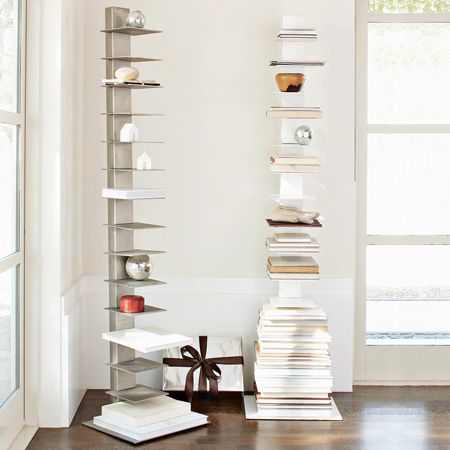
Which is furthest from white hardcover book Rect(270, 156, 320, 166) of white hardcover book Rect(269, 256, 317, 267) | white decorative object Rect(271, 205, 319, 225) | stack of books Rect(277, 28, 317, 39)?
stack of books Rect(277, 28, 317, 39)

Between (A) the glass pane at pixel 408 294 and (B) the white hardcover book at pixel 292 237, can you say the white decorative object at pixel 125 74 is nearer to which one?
(B) the white hardcover book at pixel 292 237

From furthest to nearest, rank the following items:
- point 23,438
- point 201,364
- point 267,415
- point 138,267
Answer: point 201,364, point 267,415, point 138,267, point 23,438

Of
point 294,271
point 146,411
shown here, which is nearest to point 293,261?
point 294,271

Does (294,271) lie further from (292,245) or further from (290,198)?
(290,198)

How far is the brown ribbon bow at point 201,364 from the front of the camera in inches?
180

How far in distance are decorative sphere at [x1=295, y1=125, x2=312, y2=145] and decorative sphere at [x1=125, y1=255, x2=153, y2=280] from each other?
0.96m

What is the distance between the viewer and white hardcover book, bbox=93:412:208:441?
4.00 meters

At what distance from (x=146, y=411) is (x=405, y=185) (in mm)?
1914

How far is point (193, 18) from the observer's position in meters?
4.79

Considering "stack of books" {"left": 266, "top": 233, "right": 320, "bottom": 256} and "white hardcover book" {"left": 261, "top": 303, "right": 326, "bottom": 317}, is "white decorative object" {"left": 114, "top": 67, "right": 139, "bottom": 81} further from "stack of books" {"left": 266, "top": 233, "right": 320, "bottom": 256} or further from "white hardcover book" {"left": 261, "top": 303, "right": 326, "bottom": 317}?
"white hardcover book" {"left": 261, "top": 303, "right": 326, "bottom": 317}

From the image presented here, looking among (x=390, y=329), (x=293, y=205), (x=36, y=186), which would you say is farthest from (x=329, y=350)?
(x=36, y=186)

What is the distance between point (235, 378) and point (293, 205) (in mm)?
923

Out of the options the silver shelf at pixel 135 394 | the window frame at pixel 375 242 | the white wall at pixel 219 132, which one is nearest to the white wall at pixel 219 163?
the white wall at pixel 219 132

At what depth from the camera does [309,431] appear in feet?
13.7
